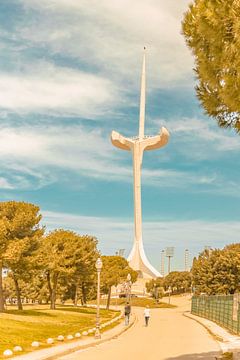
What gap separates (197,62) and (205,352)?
1395 cm

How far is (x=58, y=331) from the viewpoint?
3444 cm

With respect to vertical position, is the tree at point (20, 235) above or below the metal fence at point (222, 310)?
above

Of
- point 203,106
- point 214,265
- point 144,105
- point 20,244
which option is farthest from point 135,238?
point 203,106

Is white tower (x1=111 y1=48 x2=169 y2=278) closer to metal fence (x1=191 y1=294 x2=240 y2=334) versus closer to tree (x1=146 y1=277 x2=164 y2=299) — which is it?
tree (x1=146 y1=277 x2=164 y2=299)

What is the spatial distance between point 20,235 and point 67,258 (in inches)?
546

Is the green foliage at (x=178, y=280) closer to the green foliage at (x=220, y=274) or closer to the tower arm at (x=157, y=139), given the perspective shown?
the tower arm at (x=157, y=139)

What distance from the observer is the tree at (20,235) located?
49531 mm

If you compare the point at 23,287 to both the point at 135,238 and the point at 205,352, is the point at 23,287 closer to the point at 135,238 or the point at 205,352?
the point at 135,238

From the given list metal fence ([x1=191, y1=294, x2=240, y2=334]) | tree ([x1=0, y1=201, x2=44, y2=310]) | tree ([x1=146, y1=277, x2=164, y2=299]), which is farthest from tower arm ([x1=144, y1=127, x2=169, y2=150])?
tree ([x1=0, y1=201, x2=44, y2=310])

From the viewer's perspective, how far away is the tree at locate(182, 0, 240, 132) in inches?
444

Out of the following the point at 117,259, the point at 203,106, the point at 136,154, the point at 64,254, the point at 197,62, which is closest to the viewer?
the point at 197,62

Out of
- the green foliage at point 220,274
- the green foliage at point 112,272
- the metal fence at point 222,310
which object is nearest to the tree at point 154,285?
the green foliage at point 112,272

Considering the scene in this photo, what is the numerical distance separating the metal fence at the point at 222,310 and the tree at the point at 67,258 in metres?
14.7

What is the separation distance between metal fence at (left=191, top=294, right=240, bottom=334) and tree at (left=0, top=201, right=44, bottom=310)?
17399 millimetres
